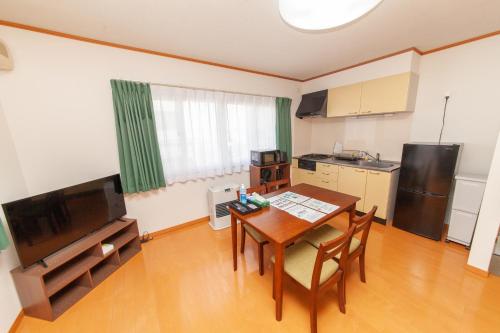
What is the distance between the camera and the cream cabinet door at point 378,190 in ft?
8.73

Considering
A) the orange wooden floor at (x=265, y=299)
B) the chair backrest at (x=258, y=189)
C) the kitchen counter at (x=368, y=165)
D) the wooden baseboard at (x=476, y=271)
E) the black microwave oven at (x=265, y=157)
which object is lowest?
the orange wooden floor at (x=265, y=299)

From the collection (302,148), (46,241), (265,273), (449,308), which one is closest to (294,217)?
(265,273)

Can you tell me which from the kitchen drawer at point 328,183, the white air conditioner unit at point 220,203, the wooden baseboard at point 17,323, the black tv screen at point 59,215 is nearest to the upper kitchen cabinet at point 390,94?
the kitchen drawer at point 328,183

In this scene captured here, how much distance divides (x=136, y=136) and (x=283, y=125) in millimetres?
2512

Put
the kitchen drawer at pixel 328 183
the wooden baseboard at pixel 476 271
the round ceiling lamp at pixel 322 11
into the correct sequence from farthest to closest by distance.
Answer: the kitchen drawer at pixel 328 183 < the wooden baseboard at pixel 476 271 < the round ceiling lamp at pixel 322 11

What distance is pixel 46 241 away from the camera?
1583 millimetres

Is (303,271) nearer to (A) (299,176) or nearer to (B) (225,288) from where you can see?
(B) (225,288)

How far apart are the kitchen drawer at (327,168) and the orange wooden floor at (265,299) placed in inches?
53.2

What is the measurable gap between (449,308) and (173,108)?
137 inches

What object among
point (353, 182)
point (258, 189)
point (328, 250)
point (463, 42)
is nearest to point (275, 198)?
point (258, 189)

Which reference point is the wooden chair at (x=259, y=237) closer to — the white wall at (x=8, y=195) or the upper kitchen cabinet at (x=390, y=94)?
the white wall at (x=8, y=195)

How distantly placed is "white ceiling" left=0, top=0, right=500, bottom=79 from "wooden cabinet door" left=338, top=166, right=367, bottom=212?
1700mm

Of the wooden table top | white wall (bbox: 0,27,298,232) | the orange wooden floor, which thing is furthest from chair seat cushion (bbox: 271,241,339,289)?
white wall (bbox: 0,27,298,232)

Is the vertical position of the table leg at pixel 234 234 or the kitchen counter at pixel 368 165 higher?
the kitchen counter at pixel 368 165
